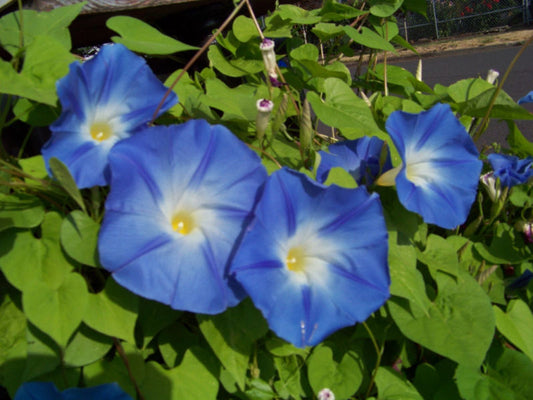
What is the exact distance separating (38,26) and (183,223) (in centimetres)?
55

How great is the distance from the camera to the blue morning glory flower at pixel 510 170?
44.2 inches

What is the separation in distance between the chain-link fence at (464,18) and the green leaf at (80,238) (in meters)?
17.6

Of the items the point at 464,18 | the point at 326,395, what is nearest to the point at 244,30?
the point at 326,395

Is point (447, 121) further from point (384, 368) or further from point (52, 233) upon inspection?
point (52, 233)

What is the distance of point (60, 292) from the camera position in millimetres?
712

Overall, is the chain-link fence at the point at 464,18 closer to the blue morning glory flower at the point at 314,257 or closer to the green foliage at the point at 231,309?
the green foliage at the point at 231,309

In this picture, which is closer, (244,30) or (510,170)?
(510,170)

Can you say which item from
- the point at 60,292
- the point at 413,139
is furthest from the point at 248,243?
the point at 413,139

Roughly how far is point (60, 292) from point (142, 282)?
139 mm

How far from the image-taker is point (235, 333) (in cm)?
78

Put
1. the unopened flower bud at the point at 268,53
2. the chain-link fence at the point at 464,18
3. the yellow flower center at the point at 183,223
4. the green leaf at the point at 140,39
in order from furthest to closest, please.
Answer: the chain-link fence at the point at 464,18
the unopened flower bud at the point at 268,53
the green leaf at the point at 140,39
the yellow flower center at the point at 183,223

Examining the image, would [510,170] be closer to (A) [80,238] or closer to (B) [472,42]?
(A) [80,238]

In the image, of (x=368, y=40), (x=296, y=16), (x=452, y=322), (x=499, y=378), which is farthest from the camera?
(x=296, y=16)

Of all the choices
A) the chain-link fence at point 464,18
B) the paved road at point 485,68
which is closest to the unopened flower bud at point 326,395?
Result: the paved road at point 485,68
